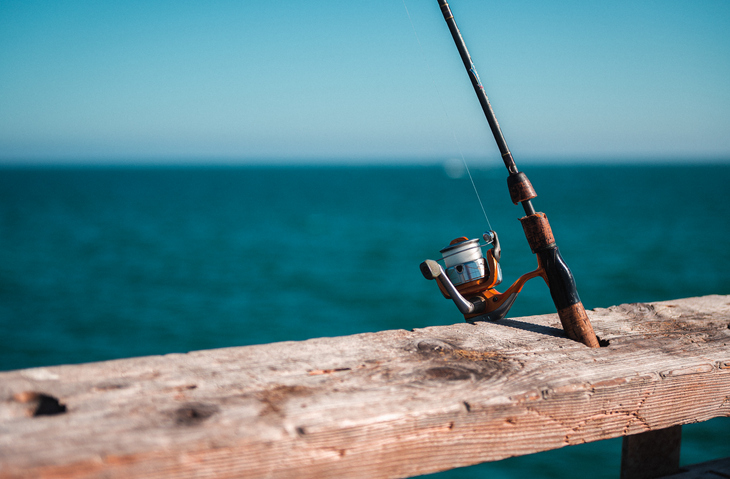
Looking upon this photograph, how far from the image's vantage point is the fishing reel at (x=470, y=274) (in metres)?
2.03

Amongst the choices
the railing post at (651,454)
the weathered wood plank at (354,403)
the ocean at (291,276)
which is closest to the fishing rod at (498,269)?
the weathered wood plank at (354,403)

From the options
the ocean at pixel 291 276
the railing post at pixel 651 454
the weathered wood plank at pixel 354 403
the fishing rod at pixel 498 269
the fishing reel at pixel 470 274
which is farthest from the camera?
the ocean at pixel 291 276

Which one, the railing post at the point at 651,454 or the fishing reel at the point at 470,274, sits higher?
the fishing reel at the point at 470,274

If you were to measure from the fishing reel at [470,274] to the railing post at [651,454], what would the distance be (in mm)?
595

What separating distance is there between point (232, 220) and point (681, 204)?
29881 millimetres

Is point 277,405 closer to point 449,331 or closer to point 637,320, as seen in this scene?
point 449,331

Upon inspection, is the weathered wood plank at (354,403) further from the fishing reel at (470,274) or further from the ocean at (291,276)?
the ocean at (291,276)

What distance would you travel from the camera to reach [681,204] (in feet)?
130

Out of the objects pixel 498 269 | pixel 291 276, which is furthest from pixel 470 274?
pixel 291 276

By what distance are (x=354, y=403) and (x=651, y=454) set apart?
1174 millimetres

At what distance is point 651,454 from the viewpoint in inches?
70.6

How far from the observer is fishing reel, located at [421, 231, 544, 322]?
80.0 inches

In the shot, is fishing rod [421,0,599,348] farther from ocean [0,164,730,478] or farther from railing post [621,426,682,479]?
ocean [0,164,730,478]

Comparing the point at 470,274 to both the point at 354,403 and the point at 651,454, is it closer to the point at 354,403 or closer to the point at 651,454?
the point at 651,454
